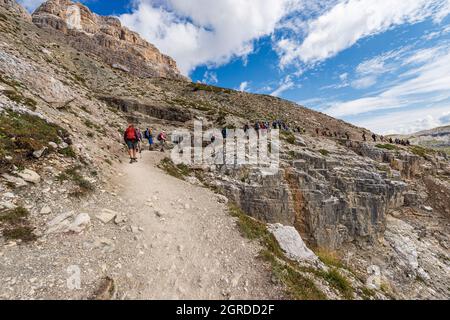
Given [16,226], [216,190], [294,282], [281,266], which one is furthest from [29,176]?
[294,282]

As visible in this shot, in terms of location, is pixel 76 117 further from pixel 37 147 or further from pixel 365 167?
pixel 365 167

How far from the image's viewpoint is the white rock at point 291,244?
1017 cm

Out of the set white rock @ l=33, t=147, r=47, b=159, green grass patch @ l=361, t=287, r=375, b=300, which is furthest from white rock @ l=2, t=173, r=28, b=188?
green grass patch @ l=361, t=287, r=375, b=300

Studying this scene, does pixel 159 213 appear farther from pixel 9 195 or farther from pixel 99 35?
pixel 99 35

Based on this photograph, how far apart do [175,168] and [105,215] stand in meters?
8.94

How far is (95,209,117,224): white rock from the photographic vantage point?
8629 millimetres

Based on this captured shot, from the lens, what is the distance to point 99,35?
270ft

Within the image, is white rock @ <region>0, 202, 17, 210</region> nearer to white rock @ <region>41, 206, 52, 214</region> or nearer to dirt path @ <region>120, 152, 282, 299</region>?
white rock @ <region>41, 206, 52, 214</region>

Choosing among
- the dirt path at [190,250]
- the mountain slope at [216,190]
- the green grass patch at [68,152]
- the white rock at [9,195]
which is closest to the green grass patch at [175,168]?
the mountain slope at [216,190]

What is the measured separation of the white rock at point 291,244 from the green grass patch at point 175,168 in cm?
777

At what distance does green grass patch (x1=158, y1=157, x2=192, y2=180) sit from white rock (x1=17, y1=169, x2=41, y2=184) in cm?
804

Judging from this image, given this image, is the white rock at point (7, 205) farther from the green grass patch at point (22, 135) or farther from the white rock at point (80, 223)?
the white rock at point (80, 223)

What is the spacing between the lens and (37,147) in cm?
1018
